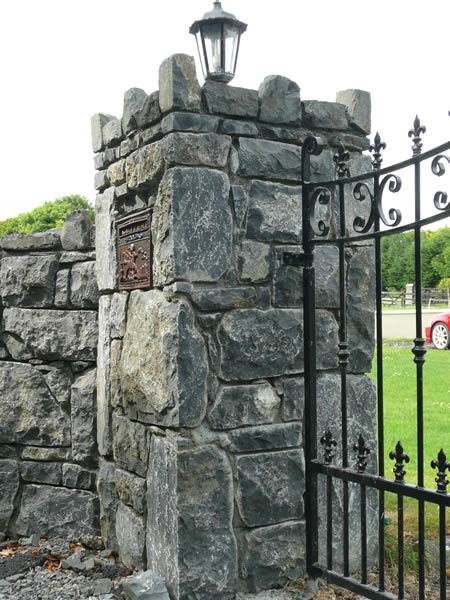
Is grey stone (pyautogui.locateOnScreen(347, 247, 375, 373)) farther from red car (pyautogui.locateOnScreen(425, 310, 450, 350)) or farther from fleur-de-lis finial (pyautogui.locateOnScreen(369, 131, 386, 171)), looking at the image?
red car (pyautogui.locateOnScreen(425, 310, 450, 350))

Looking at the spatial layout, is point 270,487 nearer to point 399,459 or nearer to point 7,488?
point 399,459

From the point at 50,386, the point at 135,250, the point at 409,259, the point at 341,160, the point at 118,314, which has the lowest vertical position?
the point at 50,386

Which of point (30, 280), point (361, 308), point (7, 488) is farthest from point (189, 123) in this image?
point (7, 488)

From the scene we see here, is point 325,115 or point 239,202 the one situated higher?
point 325,115

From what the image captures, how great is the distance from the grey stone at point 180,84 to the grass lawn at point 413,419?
2.50 metres

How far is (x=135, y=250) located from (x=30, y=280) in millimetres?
1152

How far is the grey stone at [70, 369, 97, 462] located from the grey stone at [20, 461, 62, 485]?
19 centimetres

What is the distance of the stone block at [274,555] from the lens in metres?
3.10

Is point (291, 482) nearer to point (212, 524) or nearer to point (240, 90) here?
point (212, 524)

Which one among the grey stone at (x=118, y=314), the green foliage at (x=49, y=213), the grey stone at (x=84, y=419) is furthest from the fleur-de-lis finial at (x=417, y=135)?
the green foliage at (x=49, y=213)

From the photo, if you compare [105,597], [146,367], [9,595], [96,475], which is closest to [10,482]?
[96,475]

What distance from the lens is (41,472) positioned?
4227 mm

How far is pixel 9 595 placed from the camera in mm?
3365

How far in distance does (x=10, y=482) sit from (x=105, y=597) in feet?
4.39
